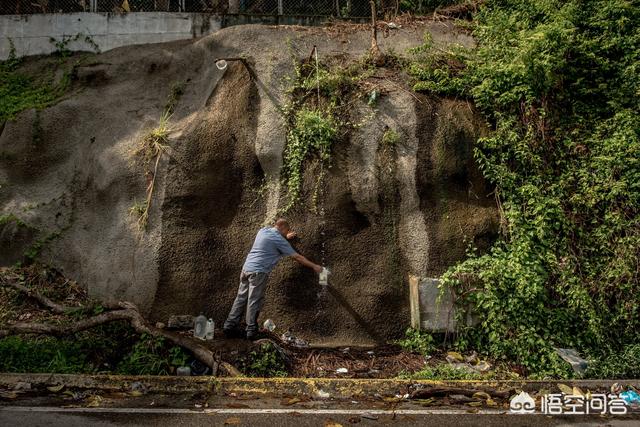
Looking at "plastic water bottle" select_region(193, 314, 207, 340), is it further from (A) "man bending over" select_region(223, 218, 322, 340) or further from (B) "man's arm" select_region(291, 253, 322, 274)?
(B) "man's arm" select_region(291, 253, 322, 274)

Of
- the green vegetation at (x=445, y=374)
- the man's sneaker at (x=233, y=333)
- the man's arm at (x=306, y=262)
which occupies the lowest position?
the green vegetation at (x=445, y=374)

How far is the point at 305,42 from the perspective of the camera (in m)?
10.4

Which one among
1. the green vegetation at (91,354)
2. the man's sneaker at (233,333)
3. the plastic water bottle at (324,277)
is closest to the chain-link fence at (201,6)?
the plastic water bottle at (324,277)

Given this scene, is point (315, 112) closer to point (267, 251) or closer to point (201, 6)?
point (267, 251)

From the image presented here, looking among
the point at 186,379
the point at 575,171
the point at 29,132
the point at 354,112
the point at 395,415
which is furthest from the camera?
the point at 29,132

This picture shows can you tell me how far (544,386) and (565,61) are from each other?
5.87 m

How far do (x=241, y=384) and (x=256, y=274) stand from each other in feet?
5.70

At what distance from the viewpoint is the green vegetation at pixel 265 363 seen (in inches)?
270

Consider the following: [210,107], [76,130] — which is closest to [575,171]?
[210,107]

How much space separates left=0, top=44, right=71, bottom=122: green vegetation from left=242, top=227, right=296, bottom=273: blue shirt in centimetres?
583

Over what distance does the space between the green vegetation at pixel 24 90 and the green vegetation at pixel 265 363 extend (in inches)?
273

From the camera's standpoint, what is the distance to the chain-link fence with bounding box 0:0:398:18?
12.3 metres

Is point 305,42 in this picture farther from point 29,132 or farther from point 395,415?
point 395,415

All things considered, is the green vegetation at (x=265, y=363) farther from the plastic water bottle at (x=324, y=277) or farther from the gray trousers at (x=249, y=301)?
the plastic water bottle at (x=324, y=277)
